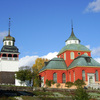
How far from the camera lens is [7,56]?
65125mm

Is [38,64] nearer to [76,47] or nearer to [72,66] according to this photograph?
[76,47]

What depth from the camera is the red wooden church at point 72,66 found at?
53.1 metres

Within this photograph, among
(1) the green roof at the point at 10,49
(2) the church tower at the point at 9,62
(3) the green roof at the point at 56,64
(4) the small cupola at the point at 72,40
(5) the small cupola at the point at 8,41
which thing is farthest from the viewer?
(5) the small cupola at the point at 8,41

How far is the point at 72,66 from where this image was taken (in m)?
56.2

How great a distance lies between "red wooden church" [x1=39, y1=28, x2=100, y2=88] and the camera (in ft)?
174

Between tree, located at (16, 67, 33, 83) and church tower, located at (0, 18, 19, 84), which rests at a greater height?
church tower, located at (0, 18, 19, 84)

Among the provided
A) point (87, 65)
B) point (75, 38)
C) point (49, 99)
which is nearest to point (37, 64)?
point (75, 38)

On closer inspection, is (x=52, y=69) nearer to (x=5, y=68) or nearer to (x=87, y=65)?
(x=87, y=65)

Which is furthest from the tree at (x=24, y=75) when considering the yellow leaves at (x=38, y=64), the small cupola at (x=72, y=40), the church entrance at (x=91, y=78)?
the yellow leaves at (x=38, y=64)

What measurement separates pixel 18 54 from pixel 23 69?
28.8ft

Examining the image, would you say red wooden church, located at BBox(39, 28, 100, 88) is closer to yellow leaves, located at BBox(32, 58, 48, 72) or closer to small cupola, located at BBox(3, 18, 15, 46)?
small cupola, located at BBox(3, 18, 15, 46)

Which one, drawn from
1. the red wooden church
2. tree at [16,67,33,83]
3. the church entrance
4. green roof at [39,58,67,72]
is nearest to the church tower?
tree at [16,67,33,83]

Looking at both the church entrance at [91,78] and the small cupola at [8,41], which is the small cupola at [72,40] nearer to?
the church entrance at [91,78]

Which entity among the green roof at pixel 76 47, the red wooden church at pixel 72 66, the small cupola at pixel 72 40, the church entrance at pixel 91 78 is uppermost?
the small cupola at pixel 72 40
